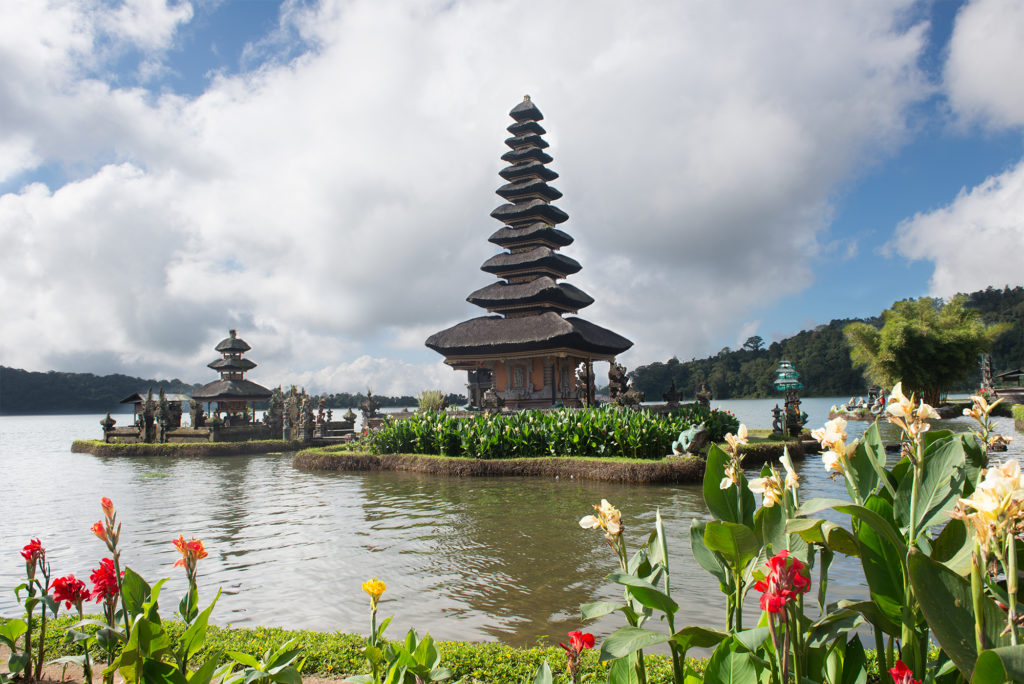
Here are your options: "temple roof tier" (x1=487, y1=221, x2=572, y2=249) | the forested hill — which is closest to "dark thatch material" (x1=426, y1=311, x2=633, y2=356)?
"temple roof tier" (x1=487, y1=221, x2=572, y2=249)

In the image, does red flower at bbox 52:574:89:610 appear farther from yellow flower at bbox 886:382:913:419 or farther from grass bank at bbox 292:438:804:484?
grass bank at bbox 292:438:804:484

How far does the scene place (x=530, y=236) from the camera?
1183 inches

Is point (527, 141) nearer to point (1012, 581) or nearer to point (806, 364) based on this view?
point (1012, 581)

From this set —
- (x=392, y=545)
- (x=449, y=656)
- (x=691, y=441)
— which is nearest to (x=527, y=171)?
(x=691, y=441)

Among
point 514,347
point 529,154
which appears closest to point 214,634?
point 514,347

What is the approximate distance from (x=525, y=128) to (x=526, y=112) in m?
0.89

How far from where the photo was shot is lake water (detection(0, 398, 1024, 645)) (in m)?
5.66

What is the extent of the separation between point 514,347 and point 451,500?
Answer: 14.3m

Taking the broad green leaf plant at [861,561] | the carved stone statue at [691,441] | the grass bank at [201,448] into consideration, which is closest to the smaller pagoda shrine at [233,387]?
the grass bank at [201,448]

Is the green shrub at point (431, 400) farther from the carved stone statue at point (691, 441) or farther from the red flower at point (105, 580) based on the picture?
the red flower at point (105, 580)

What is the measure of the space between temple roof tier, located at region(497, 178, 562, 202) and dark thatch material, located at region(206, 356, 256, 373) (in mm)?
18584

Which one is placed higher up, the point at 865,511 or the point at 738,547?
the point at 865,511

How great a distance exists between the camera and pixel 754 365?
7000 centimetres

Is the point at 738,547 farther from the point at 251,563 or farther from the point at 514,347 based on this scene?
the point at 514,347
